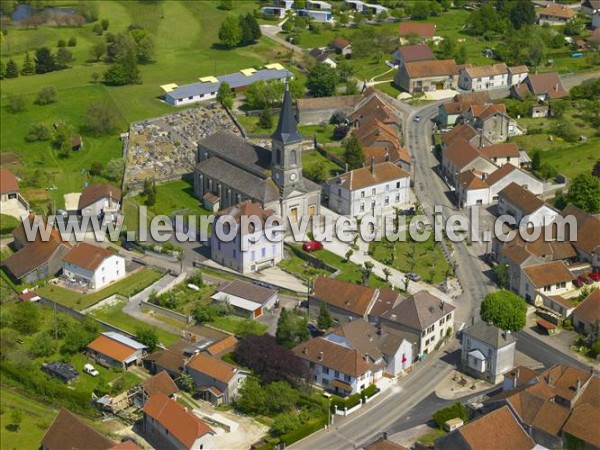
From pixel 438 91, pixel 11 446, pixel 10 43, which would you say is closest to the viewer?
pixel 11 446

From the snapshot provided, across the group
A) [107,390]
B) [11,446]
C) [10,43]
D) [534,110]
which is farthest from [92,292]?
[10,43]

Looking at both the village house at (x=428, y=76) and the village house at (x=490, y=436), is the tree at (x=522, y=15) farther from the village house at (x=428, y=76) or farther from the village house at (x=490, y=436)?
the village house at (x=490, y=436)

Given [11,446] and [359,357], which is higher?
[359,357]

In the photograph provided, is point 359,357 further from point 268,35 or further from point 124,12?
point 124,12

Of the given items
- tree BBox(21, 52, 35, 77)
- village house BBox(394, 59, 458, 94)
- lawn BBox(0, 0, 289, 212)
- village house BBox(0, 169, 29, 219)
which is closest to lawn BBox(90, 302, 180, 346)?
lawn BBox(0, 0, 289, 212)

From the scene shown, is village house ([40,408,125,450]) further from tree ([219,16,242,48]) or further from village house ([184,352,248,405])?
tree ([219,16,242,48])

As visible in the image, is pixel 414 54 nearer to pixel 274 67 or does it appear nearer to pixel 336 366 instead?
pixel 274 67

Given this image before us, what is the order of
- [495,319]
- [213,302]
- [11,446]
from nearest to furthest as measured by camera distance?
[11,446] < [495,319] < [213,302]
